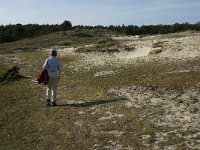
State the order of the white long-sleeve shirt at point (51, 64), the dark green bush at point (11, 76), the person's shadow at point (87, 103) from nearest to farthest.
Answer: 1. the person's shadow at point (87, 103)
2. the white long-sleeve shirt at point (51, 64)
3. the dark green bush at point (11, 76)

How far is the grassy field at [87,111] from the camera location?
13.8 meters

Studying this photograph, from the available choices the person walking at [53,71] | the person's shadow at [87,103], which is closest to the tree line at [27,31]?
the person walking at [53,71]

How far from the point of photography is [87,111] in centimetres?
1678

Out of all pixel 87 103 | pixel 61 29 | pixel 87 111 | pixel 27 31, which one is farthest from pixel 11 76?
pixel 27 31

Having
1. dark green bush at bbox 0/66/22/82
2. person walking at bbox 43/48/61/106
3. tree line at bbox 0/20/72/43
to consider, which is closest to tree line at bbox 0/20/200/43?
tree line at bbox 0/20/72/43

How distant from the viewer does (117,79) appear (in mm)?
21938

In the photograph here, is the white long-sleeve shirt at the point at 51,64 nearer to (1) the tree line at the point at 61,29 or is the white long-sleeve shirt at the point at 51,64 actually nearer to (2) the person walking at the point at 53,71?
(2) the person walking at the point at 53,71

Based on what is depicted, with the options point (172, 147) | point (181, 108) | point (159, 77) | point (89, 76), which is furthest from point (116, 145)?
point (89, 76)

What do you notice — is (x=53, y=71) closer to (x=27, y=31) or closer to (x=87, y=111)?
(x=87, y=111)

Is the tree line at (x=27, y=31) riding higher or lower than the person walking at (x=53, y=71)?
lower

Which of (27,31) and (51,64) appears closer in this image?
(51,64)

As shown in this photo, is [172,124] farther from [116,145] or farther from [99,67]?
[99,67]

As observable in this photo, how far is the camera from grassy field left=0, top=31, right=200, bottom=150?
1384cm

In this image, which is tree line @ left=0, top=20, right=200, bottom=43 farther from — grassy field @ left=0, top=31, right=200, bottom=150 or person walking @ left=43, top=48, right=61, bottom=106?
person walking @ left=43, top=48, right=61, bottom=106
